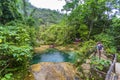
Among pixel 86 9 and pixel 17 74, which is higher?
pixel 86 9

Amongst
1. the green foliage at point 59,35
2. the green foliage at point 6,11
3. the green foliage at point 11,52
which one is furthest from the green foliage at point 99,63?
the green foliage at point 59,35

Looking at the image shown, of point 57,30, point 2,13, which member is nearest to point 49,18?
point 57,30

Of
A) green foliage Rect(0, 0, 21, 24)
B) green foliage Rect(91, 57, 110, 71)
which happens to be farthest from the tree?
green foliage Rect(91, 57, 110, 71)

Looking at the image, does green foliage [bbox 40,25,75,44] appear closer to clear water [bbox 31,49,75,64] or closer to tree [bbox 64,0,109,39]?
tree [bbox 64,0,109,39]

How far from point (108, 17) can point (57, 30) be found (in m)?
9.16

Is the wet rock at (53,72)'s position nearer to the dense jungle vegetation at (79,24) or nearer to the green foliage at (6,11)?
the dense jungle vegetation at (79,24)

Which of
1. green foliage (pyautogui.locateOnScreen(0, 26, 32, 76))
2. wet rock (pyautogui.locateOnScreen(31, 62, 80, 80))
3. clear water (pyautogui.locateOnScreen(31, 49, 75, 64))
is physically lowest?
clear water (pyautogui.locateOnScreen(31, 49, 75, 64))

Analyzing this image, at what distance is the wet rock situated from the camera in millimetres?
8768

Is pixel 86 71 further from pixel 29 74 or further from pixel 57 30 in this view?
pixel 57 30

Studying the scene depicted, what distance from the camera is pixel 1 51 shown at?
7.32 metres

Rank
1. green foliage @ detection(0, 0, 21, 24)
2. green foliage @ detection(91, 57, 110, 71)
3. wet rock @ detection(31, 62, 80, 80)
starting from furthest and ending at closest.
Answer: green foliage @ detection(0, 0, 21, 24) < green foliage @ detection(91, 57, 110, 71) < wet rock @ detection(31, 62, 80, 80)

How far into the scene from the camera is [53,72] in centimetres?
932

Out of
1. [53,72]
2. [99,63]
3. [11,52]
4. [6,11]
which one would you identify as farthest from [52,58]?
[11,52]

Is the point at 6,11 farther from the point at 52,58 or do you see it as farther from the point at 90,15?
the point at 90,15
